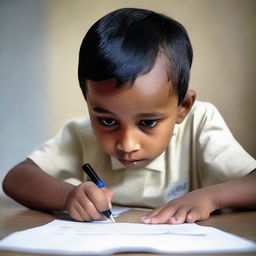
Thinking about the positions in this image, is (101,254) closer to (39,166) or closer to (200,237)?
(200,237)

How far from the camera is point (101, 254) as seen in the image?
0.49 metres

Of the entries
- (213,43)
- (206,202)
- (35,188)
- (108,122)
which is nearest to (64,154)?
(35,188)

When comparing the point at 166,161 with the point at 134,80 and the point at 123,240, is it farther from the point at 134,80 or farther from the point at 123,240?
the point at 123,240

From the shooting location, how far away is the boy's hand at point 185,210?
72 centimetres

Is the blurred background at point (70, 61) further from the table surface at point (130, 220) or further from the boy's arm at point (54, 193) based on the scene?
the table surface at point (130, 220)

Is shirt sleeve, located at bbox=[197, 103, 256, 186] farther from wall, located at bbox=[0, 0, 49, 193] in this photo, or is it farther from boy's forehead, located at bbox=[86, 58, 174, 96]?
wall, located at bbox=[0, 0, 49, 193]

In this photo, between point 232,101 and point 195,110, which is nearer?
point 195,110

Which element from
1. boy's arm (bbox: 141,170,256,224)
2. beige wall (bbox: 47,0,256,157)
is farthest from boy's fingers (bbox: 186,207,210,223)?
beige wall (bbox: 47,0,256,157)

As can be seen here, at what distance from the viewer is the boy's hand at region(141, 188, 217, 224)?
0.72 m

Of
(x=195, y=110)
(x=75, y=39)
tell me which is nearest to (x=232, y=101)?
(x=195, y=110)

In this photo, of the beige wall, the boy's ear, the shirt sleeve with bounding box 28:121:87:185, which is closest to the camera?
the boy's ear

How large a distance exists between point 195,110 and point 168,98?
276mm

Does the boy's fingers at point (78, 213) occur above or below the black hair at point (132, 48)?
below

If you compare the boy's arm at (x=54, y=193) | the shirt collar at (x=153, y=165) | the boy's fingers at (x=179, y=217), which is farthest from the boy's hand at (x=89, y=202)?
the shirt collar at (x=153, y=165)
